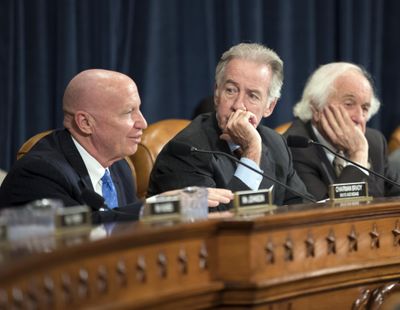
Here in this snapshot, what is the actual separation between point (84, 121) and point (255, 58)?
81cm

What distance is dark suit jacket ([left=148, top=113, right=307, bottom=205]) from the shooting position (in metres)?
3.55

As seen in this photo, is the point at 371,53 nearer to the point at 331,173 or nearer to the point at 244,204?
the point at 331,173

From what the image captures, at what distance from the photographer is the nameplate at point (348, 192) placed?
307cm

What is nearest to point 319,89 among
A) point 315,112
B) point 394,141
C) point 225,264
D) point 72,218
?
point 315,112

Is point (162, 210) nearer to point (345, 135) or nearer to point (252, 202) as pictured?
point (252, 202)

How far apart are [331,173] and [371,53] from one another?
7.59ft

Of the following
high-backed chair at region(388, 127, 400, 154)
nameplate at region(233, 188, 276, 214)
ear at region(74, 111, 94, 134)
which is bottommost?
high-backed chair at region(388, 127, 400, 154)

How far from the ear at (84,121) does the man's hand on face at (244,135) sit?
57 centimetres

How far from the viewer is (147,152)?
469 centimetres

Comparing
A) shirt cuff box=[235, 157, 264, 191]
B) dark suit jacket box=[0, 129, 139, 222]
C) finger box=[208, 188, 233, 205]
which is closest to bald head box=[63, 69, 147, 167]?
dark suit jacket box=[0, 129, 139, 222]

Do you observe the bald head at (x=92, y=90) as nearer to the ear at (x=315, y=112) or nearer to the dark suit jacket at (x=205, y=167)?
the dark suit jacket at (x=205, y=167)

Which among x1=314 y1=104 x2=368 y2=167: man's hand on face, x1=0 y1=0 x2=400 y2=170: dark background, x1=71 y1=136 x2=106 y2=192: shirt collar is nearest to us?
x1=71 y1=136 x2=106 y2=192: shirt collar

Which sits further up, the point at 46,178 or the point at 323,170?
the point at 46,178

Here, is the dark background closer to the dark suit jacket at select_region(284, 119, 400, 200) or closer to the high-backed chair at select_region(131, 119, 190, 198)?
the high-backed chair at select_region(131, 119, 190, 198)
